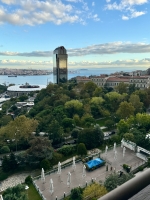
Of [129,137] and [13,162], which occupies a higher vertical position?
[129,137]

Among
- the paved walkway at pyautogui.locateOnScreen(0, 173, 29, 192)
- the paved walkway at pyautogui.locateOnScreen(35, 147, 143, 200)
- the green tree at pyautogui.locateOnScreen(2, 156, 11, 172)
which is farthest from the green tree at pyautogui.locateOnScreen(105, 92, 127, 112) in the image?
the green tree at pyautogui.locateOnScreen(2, 156, 11, 172)

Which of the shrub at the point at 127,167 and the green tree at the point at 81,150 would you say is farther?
the green tree at the point at 81,150

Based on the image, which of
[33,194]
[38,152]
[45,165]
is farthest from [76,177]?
[38,152]

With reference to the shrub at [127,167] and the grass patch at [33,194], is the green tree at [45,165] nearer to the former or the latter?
the grass patch at [33,194]

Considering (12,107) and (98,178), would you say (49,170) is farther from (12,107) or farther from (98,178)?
(12,107)

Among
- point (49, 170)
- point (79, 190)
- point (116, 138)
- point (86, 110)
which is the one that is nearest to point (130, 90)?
point (86, 110)

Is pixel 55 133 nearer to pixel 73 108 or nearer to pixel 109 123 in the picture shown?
pixel 109 123

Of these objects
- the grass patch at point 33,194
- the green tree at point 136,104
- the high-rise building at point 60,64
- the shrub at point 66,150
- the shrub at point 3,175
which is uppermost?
the high-rise building at point 60,64

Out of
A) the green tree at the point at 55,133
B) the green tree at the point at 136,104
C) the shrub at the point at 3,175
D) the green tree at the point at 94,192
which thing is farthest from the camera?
the green tree at the point at 136,104

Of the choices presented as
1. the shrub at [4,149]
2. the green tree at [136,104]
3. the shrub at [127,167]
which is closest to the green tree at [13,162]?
the shrub at [4,149]
